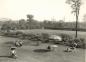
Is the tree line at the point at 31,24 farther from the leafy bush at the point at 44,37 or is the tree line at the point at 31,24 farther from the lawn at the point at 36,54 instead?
the lawn at the point at 36,54

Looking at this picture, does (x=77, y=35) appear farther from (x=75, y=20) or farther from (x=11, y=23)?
(x=11, y=23)

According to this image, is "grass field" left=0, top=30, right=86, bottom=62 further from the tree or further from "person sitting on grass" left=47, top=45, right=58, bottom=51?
the tree

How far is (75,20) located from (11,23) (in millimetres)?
1640

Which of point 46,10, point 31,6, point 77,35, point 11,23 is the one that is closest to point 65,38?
point 77,35

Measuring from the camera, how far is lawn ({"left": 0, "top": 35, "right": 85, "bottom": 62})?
3453 millimetres

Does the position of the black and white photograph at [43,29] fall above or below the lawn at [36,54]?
above

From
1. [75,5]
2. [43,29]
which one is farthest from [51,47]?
[75,5]

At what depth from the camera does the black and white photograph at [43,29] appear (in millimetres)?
3580

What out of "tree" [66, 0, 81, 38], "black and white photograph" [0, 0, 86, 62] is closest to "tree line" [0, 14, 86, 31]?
"black and white photograph" [0, 0, 86, 62]

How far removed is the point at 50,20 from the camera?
3672 mm

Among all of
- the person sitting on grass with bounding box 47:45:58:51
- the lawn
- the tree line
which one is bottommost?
the lawn

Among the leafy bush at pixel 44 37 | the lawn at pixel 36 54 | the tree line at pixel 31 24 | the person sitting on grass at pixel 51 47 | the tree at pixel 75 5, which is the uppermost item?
the tree at pixel 75 5

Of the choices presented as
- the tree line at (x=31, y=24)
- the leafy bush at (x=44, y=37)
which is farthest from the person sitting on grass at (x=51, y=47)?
the tree line at (x=31, y=24)

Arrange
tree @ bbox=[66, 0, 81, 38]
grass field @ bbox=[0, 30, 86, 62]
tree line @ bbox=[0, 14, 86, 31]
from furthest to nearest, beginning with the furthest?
tree @ bbox=[66, 0, 81, 38]
tree line @ bbox=[0, 14, 86, 31]
grass field @ bbox=[0, 30, 86, 62]
